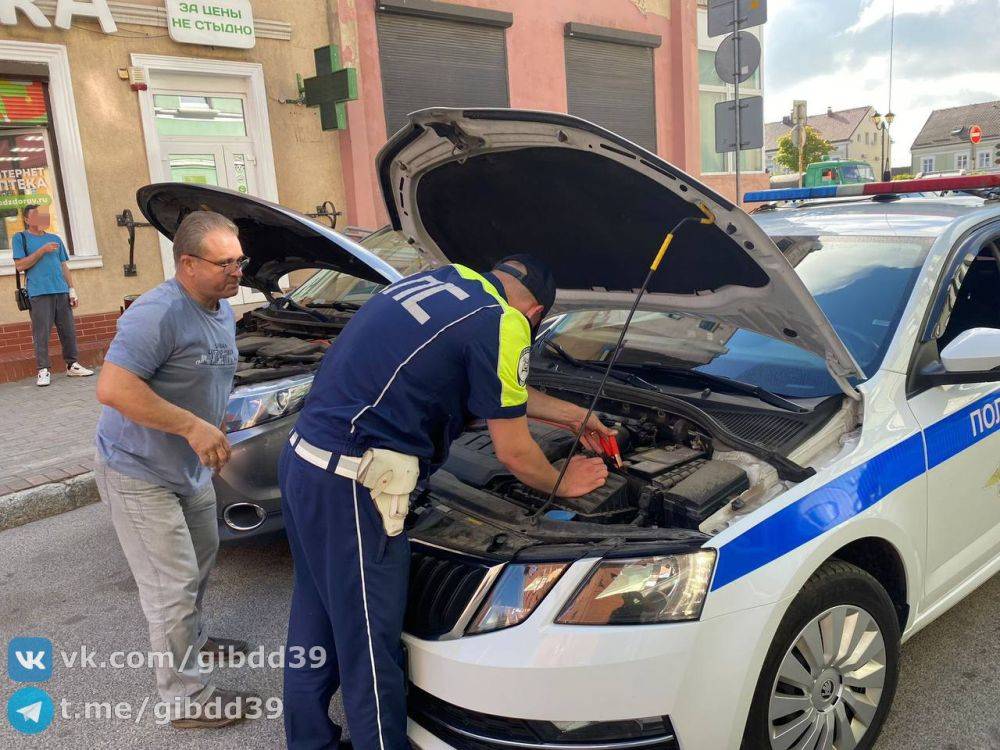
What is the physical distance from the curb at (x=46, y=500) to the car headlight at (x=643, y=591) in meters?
4.14

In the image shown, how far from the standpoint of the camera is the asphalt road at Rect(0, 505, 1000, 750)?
261cm

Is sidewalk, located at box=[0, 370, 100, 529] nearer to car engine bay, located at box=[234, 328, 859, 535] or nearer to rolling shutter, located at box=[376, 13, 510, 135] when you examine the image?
car engine bay, located at box=[234, 328, 859, 535]

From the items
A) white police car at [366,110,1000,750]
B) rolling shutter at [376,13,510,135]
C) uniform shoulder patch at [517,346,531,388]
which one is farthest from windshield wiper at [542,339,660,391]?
rolling shutter at [376,13,510,135]

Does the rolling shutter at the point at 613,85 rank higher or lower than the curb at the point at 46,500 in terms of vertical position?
higher

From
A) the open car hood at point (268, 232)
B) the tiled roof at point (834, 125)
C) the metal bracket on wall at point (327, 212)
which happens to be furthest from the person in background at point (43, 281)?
the tiled roof at point (834, 125)

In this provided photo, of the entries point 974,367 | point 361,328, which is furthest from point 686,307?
point 361,328

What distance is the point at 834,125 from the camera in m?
90.6

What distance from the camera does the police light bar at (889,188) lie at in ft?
10.5

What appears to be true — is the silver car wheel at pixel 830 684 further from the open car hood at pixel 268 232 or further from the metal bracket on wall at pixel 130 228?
the metal bracket on wall at pixel 130 228

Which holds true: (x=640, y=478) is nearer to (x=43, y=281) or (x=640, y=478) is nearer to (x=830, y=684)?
(x=830, y=684)

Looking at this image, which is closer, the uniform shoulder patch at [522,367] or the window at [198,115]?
the uniform shoulder patch at [522,367]

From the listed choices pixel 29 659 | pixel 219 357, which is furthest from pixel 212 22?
pixel 29 659

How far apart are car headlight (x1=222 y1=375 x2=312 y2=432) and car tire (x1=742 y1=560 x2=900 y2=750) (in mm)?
2383

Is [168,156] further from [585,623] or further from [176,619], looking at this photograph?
[585,623]
